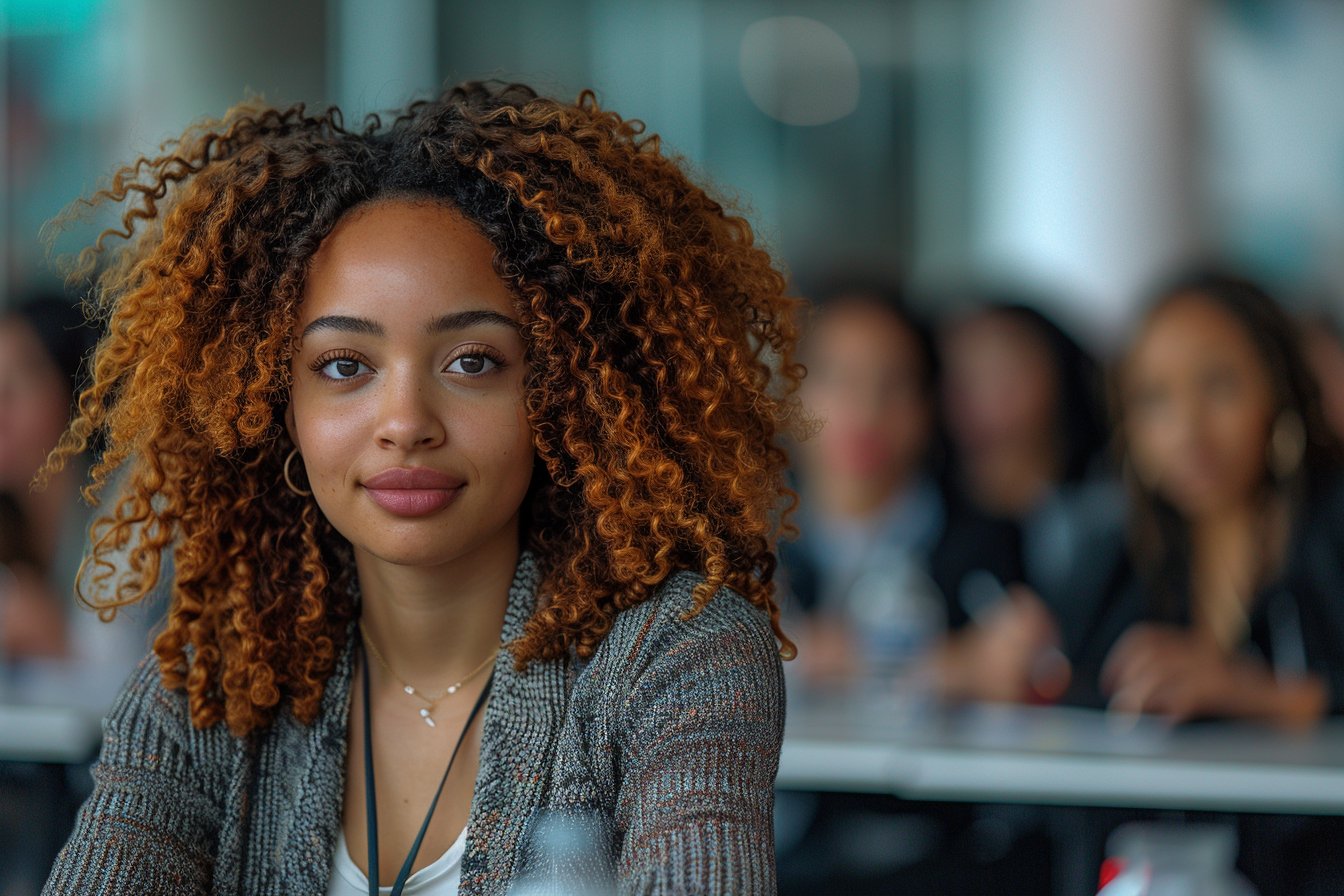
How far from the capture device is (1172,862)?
215cm

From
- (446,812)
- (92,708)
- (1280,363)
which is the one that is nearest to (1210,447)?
(1280,363)

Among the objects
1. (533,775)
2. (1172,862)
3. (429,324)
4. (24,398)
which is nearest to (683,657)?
(533,775)

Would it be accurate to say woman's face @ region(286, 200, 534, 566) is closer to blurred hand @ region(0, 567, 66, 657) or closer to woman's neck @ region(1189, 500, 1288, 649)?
woman's neck @ region(1189, 500, 1288, 649)

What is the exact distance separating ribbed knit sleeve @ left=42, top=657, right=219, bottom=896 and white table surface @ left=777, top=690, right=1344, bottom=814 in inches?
62.9

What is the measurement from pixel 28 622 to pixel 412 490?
2.70 m

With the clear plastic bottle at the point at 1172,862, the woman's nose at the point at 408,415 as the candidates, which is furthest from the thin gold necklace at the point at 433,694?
the clear plastic bottle at the point at 1172,862

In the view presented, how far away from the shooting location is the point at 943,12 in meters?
7.98

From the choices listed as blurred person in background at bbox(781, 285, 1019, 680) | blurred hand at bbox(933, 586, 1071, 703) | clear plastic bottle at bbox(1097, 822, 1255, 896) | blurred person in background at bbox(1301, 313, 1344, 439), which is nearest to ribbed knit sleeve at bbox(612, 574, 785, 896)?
clear plastic bottle at bbox(1097, 822, 1255, 896)

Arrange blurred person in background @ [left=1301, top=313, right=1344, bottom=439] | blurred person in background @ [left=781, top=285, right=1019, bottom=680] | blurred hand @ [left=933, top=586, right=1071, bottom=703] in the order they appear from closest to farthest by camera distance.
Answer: blurred hand @ [left=933, top=586, right=1071, bottom=703], blurred person in background @ [left=781, top=285, right=1019, bottom=680], blurred person in background @ [left=1301, top=313, right=1344, bottom=439]

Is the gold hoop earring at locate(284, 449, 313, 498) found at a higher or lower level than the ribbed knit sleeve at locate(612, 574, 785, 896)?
higher

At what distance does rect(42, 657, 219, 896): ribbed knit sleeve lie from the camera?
4.85ft

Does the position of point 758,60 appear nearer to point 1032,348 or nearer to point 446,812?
point 1032,348

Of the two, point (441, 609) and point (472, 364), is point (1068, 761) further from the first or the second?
point (472, 364)

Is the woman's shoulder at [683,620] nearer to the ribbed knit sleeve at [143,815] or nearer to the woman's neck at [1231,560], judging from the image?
the ribbed knit sleeve at [143,815]
